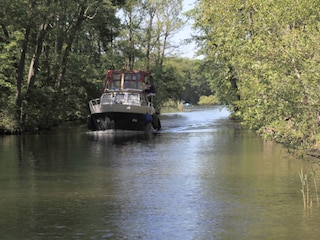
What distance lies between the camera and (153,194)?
13.8 meters

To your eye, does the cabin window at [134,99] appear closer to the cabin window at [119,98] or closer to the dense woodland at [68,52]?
the cabin window at [119,98]

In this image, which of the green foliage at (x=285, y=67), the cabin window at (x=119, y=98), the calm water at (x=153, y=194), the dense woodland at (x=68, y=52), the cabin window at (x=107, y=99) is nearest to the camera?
the calm water at (x=153, y=194)

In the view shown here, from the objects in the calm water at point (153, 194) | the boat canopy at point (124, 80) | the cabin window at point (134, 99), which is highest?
the boat canopy at point (124, 80)

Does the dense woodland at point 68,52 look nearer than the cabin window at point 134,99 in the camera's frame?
Yes

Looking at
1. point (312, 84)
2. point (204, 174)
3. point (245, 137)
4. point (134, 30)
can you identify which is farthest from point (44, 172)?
point (134, 30)

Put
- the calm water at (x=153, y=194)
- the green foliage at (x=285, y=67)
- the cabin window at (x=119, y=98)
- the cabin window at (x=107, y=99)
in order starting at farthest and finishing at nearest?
the cabin window at (x=119, y=98), the cabin window at (x=107, y=99), the green foliage at (x=285, y=67), the calm water at (x=153, y=194)

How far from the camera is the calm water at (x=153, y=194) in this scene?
10.4 m

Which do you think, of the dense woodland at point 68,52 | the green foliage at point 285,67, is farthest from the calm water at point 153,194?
the dense woodland at point 68,52

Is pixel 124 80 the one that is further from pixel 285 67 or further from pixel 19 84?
pixel 285 67

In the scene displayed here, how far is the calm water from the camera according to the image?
34.2ft

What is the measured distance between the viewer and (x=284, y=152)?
22250 millimetres

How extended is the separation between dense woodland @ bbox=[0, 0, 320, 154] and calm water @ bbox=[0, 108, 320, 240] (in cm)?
182

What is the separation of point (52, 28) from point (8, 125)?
9.95 metres

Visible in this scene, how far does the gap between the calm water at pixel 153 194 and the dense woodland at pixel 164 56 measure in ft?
5.98
